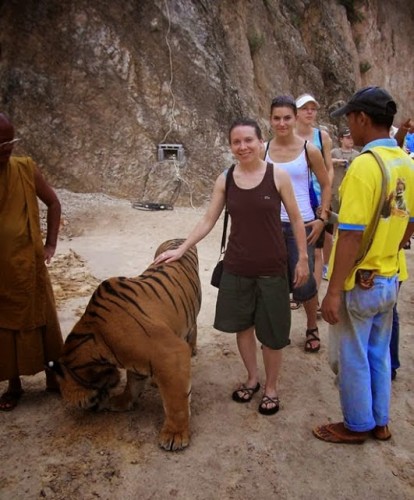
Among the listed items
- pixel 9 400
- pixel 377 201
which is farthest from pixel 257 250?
pixel 9 400

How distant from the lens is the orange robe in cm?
276

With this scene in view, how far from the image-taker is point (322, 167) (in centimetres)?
329

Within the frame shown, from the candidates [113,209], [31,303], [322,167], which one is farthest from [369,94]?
[113,209]

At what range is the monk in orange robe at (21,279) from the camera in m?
2.75

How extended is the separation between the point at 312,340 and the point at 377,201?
190 centimetres

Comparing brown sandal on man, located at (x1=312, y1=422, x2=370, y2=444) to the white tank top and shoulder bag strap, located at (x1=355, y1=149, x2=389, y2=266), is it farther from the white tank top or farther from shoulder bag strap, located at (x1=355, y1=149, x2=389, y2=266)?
the white tank top

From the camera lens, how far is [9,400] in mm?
2977

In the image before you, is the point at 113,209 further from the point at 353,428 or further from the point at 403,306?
the point at 353,428

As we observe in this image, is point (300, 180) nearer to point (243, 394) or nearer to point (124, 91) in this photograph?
point (243, 394)

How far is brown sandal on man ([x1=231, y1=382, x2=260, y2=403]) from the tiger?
1.76ft

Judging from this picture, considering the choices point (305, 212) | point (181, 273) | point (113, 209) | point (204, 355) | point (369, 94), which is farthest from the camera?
point (113, 209)

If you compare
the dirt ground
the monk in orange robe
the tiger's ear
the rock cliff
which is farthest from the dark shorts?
the rock cliff

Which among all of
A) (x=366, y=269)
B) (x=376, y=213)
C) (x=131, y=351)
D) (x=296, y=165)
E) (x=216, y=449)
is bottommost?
(x=216, y=449)

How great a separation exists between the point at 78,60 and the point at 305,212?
26.4 ft
